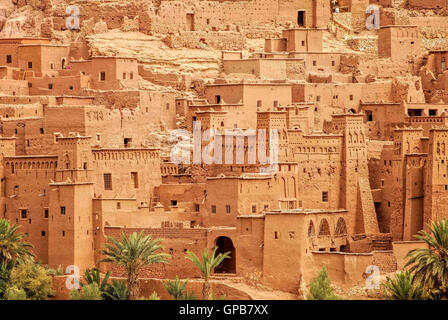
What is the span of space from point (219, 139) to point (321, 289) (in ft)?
32.4

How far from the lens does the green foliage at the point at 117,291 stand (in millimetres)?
77875

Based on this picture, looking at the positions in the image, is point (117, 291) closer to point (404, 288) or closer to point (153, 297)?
point (153, 297)

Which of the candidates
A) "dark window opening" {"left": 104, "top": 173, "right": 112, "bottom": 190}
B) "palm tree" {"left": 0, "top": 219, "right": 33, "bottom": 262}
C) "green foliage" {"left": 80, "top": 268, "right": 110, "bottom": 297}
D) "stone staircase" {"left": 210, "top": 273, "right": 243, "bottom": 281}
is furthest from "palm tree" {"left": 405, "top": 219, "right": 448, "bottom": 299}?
"palm tree" {"left": 0, "top": 219, "right": 33, "bottom": 262}

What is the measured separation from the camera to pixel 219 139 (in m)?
83.8

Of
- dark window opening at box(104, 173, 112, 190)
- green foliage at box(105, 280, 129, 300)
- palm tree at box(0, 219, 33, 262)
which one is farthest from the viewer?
dark window opening at box(104, 173, 112, 190)

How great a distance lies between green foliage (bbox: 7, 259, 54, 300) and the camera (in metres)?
78.8

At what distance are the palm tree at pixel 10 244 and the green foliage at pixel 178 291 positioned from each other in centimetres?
588

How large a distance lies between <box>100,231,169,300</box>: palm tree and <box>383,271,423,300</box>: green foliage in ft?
27.3

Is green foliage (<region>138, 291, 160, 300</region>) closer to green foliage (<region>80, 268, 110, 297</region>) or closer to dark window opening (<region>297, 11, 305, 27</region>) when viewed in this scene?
green foliage (<region>80, 268, 110, 297</region>)

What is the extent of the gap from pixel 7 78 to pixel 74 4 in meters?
6.20

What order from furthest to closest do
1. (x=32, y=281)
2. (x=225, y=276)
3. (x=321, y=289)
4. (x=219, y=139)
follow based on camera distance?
(x=219, y=139)
(x=225, y=276)
(x=32, y=281)
(x=321, y=289)

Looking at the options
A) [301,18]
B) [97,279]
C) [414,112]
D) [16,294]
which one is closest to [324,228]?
[97,279]

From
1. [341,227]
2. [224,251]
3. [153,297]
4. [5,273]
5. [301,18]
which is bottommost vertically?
[153,297]

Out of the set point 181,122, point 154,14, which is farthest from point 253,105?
point 154,14
